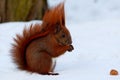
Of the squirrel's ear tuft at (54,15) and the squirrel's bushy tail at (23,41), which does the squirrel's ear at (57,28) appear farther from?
the squirrel's bushy tail at (23,41)

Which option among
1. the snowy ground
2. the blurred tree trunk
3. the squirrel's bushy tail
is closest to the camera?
the snowy ground

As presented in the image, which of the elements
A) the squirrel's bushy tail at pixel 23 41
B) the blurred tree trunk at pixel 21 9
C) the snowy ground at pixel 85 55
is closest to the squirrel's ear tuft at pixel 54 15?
the squirrel's bushy tail at pixel 23 41

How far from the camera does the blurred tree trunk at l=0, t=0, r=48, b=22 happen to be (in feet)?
25.9

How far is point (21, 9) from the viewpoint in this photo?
802cm

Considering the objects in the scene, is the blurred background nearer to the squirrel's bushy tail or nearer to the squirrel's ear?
the squirrel's bushy tail

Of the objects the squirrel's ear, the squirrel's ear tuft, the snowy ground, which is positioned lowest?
the snowy ground

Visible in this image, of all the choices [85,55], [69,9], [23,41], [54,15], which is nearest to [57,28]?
[54,15]

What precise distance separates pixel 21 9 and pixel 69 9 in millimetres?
1915

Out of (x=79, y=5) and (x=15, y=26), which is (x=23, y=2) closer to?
(x=15, y=26)

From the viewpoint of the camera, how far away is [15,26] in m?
7.17

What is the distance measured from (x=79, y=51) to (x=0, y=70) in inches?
49.2

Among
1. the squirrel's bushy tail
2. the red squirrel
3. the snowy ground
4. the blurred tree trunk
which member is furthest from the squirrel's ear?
the blurred tree trunk

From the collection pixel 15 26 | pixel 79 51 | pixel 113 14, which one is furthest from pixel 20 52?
pixel 113 14

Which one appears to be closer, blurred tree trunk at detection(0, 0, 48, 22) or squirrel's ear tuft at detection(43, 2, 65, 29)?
squirrel's ear tuft at detection(43, 2, 65, 29)
